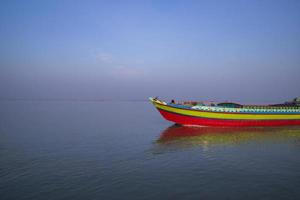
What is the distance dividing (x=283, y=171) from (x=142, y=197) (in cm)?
904

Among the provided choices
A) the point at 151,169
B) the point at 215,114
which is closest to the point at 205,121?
the point at 215,114

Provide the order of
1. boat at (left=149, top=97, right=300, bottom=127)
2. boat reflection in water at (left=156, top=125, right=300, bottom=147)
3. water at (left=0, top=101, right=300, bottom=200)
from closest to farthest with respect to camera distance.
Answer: water at (left=0, top=101, right=300, bottom=200)
boat reflection in water at (left=156, top=125, right=300, bottom=147)
boat at (left=149, top=97, right=300, bottom=127)

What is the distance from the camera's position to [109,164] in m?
15.6

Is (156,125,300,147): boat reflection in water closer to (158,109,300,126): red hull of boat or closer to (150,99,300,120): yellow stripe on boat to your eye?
(158,109,300,126): red hull of boat

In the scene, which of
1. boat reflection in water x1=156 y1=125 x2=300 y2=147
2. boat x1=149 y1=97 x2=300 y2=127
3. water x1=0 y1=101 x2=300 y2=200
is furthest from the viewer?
boat x1=149 y1=97 x2=300 y2=127

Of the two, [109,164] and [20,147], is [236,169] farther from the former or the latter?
[20,147]

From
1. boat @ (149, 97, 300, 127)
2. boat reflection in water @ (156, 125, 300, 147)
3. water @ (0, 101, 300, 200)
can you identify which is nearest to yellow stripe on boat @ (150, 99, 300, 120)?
boat @ (149, 97, 300, 127)

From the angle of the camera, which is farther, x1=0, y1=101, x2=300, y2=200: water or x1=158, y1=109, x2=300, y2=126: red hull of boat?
x1=158, y1=109, x2=300, y2=126: red hull of boat

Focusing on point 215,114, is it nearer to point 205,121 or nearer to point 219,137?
point 205,121

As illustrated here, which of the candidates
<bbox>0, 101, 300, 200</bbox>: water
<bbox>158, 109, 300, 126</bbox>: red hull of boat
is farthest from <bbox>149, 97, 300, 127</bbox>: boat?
<bbox>0, 101, 300, 200</bbox>: water

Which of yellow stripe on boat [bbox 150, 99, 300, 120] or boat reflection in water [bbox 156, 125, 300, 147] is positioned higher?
yellow stripe on boat [bbox 150, 99, 300, 120]

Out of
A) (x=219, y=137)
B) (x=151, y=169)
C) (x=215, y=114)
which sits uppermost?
(x=215, y=114)

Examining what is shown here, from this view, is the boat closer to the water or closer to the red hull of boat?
the red hull of boat

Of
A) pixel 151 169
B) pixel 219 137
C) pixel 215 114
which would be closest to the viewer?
pixel 151 169
